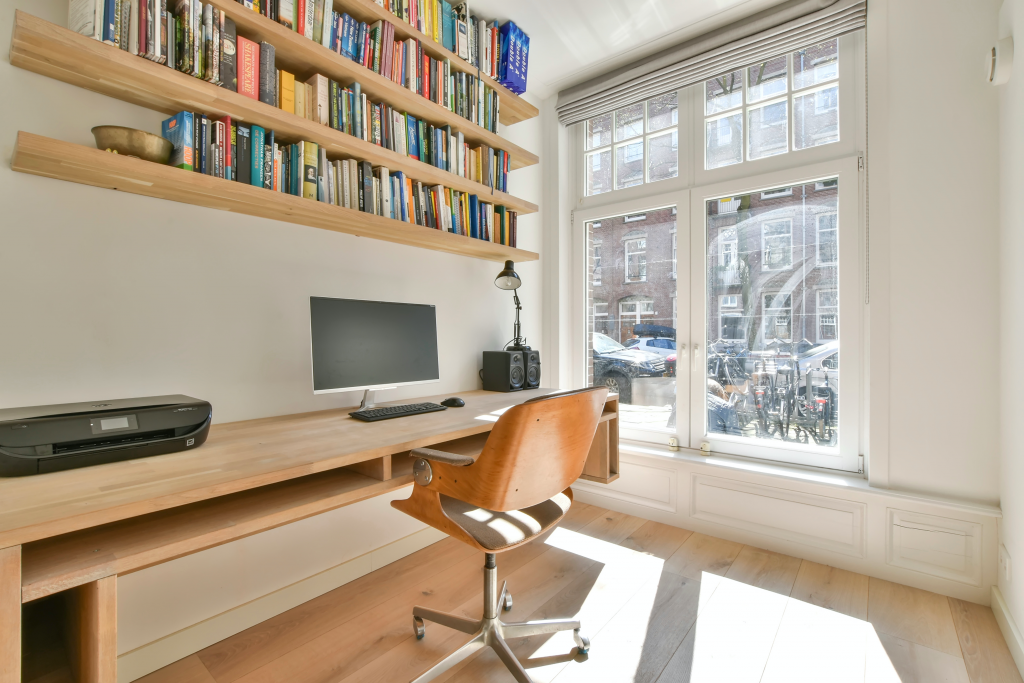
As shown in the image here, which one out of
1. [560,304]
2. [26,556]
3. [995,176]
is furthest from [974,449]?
[26,556]

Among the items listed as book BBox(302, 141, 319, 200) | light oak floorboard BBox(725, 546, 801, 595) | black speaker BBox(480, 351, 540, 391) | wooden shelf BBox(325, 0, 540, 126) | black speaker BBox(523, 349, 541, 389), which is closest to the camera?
book BBox(302, 141, 319, 200)

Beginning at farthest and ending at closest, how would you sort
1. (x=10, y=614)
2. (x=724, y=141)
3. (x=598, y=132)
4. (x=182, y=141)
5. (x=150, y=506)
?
(x=598, y=132)
(x=724, y=141)
(x=182, y=141)
(x=150, y=506)
(x=10, y=614)

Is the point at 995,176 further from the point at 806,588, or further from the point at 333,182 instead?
the point at 333,182

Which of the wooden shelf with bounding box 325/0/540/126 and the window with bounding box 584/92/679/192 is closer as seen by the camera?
the wooden shelf with bounding box 325/0/540/126

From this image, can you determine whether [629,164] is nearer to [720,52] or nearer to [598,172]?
[598,172]

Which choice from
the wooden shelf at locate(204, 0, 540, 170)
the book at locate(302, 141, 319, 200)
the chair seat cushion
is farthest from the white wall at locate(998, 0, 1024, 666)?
the book at locate(302, 141, 319, 200)

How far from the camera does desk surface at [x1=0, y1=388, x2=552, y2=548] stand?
2.61 ft

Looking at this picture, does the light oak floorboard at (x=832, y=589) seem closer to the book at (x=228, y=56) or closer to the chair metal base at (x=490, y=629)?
the chair metal base at (x=490, y=629)

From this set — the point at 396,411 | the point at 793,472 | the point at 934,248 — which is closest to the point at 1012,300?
the point at 934,248

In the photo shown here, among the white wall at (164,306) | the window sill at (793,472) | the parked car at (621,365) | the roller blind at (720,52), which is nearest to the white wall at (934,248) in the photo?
the window sill at (793,472)

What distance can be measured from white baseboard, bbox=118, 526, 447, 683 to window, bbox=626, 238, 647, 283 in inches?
81.0

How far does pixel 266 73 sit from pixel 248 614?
6.51 ft

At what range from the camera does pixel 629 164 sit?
302cm

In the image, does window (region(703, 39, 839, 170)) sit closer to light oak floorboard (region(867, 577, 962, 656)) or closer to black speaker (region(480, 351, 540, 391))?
black speaker (region(480, 351, 540, 391))
